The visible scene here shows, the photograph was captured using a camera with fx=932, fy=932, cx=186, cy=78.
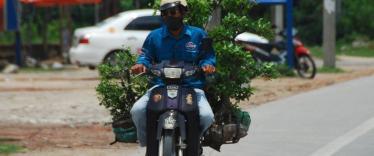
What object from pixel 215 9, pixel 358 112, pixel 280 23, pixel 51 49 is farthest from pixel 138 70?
pixel 51 49

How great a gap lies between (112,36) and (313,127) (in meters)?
11.2

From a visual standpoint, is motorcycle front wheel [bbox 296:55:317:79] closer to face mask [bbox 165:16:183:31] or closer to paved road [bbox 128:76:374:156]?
paved road [bbox 128:76:374:156]

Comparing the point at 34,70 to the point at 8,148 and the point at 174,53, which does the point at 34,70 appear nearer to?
the point at 8,148

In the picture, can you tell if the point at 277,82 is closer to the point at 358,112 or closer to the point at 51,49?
the point at 358,112

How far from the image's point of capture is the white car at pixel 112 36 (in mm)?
22469

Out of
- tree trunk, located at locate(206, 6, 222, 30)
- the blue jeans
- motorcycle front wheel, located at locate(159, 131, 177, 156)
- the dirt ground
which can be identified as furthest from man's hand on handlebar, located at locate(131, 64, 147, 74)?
the dirt ground

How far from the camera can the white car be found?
22469 millimetres

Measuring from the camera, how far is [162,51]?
7.60 m

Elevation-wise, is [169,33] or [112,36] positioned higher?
[169,33]

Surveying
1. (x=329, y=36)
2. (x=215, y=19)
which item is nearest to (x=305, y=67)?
(x=329, y=36)

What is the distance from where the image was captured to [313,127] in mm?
12047

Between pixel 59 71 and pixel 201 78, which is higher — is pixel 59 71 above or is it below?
below

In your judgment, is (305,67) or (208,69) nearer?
(208,69)

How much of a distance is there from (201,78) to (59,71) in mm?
19428
